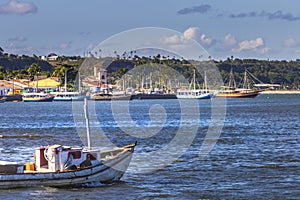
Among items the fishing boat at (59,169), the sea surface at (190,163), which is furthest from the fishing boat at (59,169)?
the sea surface at (190,163)

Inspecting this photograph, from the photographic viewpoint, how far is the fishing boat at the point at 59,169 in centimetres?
3588

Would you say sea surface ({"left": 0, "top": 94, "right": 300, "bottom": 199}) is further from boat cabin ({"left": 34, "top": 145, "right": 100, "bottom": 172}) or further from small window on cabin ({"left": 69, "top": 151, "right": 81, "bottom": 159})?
small window on cabin ({"left": 69, "top": 151, "right": 81, "bottom": 159})

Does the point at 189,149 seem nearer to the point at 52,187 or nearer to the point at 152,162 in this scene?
the point at 152,162

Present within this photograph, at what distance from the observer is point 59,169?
36500mm

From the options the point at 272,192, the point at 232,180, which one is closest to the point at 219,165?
the point at 232,180

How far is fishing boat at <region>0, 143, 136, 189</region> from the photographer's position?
3588 cm

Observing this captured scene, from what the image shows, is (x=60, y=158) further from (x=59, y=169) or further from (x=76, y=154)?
(x=76, y=154)

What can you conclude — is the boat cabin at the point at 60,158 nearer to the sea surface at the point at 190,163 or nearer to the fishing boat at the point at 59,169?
the fishing boat at the point at 59,169

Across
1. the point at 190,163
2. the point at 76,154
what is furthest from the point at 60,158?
the point at 190,163

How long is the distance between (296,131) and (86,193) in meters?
45.8

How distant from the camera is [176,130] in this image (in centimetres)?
8231

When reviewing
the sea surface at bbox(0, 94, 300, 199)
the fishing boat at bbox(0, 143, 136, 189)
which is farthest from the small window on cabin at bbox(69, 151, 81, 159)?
the sea surface at bbox(0, 94, 300, 199)

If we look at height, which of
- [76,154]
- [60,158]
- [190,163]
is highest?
[76,154]

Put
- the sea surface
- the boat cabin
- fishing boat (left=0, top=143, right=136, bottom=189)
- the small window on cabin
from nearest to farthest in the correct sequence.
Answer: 1. fishing boat (left=0, top=143, right=136, bottom=189)
2. the sea surface
3. the boat cabin
4. the small window on cabin
